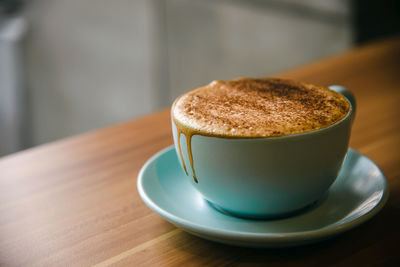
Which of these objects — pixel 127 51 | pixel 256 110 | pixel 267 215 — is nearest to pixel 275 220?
pixel 267 215

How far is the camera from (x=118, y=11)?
224 cm

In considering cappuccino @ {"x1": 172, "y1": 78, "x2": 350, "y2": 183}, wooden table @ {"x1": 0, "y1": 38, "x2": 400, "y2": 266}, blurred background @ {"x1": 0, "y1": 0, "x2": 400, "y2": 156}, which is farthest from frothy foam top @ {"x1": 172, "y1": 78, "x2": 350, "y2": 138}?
blurred background @ {"x1": 0, "y1": 0, "x2": 400, "y2": 156}

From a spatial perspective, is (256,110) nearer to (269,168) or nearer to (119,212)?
(269,168)

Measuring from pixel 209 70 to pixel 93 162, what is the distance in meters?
1.58

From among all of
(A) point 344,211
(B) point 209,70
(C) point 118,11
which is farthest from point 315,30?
(A) point 344,211

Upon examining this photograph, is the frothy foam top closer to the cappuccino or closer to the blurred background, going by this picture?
the cappuccino

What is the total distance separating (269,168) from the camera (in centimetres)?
41

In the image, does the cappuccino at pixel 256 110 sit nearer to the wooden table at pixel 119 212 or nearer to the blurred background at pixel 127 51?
the wooden table at pixel 119 212

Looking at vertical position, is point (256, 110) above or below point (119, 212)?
above

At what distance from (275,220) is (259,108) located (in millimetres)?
113

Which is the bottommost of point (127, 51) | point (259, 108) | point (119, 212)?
point (127, 51)

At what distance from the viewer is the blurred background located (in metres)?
1.98

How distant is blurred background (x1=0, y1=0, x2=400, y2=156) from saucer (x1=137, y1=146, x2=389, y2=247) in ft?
4.97

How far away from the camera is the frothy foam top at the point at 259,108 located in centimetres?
41
